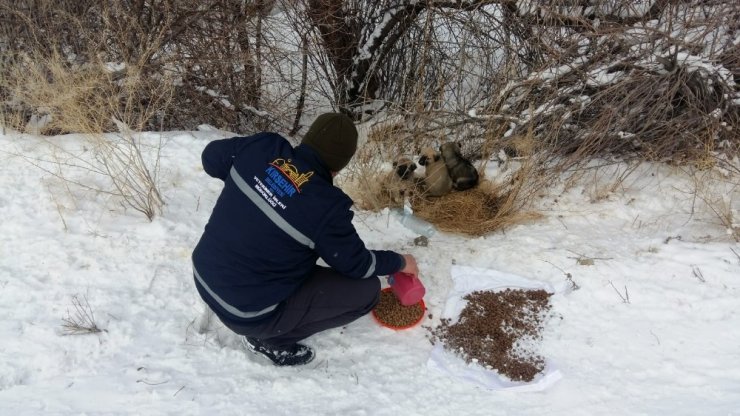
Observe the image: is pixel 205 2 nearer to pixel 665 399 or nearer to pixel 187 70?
pixel 187 70

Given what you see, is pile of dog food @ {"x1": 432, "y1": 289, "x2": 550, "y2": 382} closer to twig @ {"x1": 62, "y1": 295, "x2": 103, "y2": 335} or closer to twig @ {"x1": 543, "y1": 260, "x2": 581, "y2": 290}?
twig @ {"x1": 543, "y1": 260, "x2": 581, "y2": 290}

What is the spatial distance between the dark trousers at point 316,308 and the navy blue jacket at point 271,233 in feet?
0.25

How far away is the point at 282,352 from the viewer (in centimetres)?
250

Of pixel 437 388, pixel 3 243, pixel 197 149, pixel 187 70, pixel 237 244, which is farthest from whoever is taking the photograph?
pixel 187 70

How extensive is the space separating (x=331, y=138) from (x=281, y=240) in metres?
0.49

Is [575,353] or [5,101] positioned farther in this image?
[5,101]

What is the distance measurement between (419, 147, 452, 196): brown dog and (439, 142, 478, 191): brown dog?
0.04 m

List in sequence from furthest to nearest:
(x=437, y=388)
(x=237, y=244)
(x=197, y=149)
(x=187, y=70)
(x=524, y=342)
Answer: (x=187, y=70), (x=197, y=149), (x=524, y=342), (x=437, y=388), (x=237, y=244)

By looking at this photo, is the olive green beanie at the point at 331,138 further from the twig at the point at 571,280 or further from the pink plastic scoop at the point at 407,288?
the twig at the point at 571,280

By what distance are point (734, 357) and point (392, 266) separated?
68.2 inches

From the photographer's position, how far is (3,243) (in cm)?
294

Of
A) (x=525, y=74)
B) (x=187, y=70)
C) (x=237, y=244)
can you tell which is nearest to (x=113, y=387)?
(x=237, y=244)

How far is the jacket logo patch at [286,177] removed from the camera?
2.10 metres

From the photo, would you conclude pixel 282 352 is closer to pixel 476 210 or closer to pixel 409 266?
pixel 409 266
